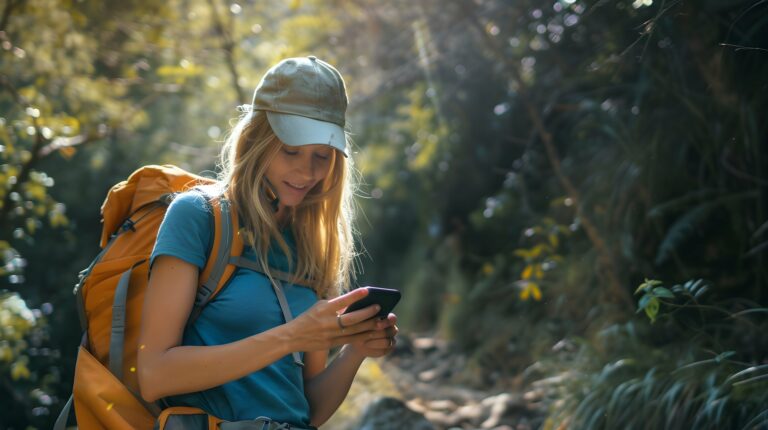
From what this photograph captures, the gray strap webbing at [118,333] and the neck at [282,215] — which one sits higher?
the neck at [282,215]

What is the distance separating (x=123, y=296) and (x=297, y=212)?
2.14 feet

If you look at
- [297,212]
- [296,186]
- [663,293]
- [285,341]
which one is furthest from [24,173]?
[663,293]

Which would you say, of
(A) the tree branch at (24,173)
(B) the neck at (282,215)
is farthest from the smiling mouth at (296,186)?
(A) the tree branch at (24,173)

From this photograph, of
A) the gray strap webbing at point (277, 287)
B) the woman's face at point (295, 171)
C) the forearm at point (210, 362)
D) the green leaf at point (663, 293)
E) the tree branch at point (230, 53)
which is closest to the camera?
the forearm at point (210, 362)

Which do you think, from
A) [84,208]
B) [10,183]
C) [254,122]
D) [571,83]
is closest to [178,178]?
[254,122]

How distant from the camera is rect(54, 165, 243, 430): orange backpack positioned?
2168 millimetres

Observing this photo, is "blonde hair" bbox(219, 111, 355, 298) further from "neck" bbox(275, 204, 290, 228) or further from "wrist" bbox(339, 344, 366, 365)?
"wrist" bbox(339, 344, 366, 365)

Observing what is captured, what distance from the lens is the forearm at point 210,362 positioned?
6.86 ft

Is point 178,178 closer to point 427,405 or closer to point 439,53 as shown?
point 427,405

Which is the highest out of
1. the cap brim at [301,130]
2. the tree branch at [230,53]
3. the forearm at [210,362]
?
the tree branch at [230,53]

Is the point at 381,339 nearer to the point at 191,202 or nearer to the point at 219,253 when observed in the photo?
the point at 219,253

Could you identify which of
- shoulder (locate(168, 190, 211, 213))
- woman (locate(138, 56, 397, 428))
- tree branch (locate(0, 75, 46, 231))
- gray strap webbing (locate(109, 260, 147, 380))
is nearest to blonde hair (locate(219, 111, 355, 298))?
woman (locate(138, 56, 397, 428))

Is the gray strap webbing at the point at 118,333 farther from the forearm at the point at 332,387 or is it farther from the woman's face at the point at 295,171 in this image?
the forearm at the point at 332,387

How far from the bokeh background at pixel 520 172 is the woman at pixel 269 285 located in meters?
0.51
